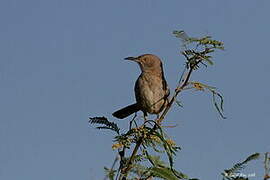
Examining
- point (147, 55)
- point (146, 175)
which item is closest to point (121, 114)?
point (147, 55)

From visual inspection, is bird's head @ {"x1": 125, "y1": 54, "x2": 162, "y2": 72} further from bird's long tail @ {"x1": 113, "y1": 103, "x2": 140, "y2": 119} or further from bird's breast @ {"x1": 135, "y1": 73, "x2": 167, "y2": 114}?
bird's long tail @ {"x1": 113, "y1": 103, "x2": 140, "y2": 119}

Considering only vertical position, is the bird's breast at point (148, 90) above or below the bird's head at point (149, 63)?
below

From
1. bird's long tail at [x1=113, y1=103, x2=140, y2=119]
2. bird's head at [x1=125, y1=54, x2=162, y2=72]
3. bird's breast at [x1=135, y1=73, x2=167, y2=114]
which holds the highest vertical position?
bird's head at [x1=125, y1=54, x2=162, y2=72]

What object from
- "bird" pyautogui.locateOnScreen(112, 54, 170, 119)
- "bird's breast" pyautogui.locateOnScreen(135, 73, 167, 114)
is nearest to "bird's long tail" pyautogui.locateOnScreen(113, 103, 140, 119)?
"bird" pyautogui.locateOnScreen(112, 54, 170, 119)

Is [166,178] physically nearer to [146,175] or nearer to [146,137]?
[146,175]

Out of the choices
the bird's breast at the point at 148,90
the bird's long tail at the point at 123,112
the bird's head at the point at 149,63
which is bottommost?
the bird's long tail at the point at 123,112

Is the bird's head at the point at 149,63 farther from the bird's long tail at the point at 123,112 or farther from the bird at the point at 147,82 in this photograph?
the bird's long tail at the point at 123,112

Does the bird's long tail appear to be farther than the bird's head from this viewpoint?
No

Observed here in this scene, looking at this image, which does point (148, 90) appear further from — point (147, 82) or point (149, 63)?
point (149, 63)

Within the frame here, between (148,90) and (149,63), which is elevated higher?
(149,63)

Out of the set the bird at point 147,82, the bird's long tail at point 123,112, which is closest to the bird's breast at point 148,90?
the bird at point 147,82

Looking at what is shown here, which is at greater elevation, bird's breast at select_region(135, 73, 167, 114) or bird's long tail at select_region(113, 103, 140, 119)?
bird's breast at select_region(135, 73, 167, 114)

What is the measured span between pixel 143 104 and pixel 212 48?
12.8 feet

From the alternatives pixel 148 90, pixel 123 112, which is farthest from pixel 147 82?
pixel 123 112
